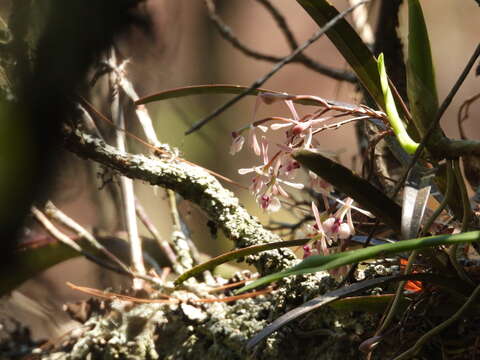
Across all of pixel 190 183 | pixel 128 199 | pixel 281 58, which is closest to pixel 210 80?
pixel 281 58

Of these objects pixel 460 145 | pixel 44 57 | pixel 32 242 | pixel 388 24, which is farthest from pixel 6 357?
pixel 388 24

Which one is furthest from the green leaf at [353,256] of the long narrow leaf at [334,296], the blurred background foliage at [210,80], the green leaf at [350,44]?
the blurred background foliage at [210,80]

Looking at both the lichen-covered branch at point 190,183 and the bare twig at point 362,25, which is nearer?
the lichen-covered branch at point 190,183

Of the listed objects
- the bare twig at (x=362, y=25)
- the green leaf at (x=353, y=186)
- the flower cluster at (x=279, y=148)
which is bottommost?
the green leaf at (x=353, y=186)

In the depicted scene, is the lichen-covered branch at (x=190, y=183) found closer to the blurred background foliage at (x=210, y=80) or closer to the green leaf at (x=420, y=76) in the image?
the green leaf at (x=420, y=76)

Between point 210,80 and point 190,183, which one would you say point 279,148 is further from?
point 210,80

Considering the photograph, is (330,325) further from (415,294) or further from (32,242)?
(32,242)

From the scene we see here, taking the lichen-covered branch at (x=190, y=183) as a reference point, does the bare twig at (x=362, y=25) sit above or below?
above
